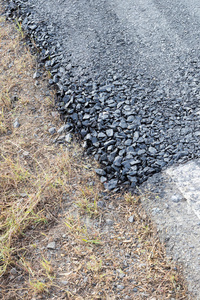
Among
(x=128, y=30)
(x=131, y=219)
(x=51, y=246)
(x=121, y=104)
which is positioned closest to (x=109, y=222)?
(x=131, y=219)

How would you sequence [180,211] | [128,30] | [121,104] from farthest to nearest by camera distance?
[128,30], [121,104], [180,211]

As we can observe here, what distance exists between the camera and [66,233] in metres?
1.95

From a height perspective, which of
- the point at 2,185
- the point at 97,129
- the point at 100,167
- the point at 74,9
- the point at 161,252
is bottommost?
the point at 161,252

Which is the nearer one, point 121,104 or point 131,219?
point 131,219

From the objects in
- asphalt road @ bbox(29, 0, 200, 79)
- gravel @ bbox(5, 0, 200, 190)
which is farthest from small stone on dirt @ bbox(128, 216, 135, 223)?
asphalt road @ bbox(29, 0, 200, 79)

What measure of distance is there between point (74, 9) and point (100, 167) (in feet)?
7.36

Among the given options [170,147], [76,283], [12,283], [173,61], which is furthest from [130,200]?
[173,61]

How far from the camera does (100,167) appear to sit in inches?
89.0

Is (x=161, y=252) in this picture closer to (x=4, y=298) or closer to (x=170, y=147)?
(x=170, y=147)

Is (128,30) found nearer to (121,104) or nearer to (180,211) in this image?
(121,104)

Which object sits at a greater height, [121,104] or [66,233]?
[121,104]

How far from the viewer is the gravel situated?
85.4 inches

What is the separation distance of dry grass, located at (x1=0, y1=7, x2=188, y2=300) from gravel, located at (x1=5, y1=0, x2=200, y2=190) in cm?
18

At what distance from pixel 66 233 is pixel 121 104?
46.4 inches
